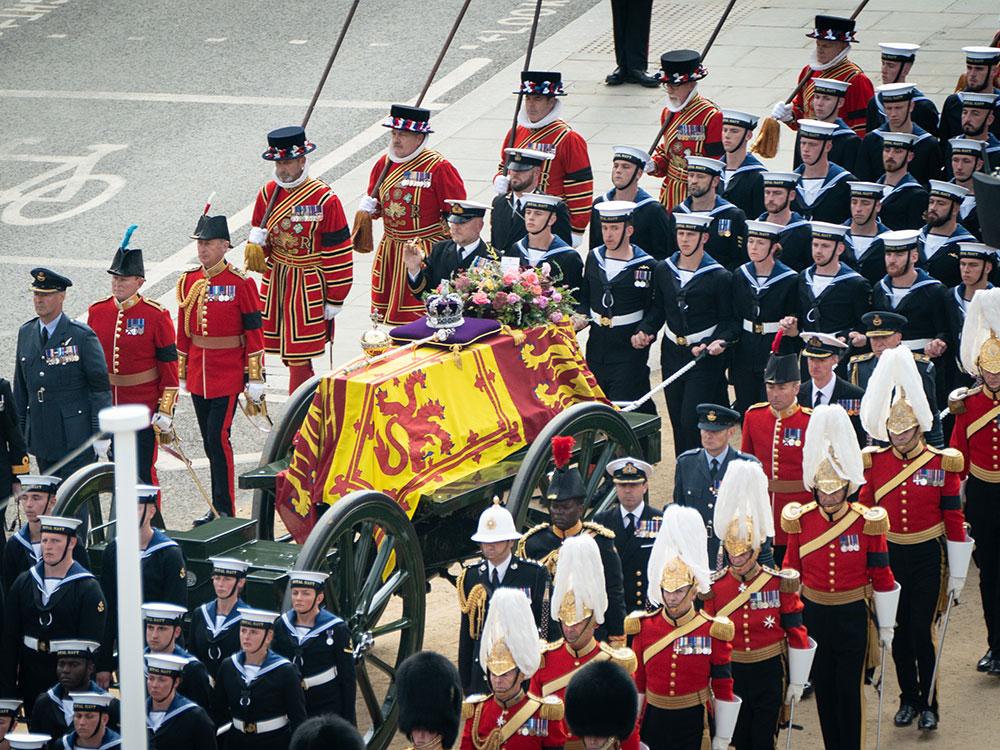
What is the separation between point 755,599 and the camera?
7547 millimetres

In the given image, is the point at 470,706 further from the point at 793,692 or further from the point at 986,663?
the point at 986,663

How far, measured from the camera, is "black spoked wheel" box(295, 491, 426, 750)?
7734mm

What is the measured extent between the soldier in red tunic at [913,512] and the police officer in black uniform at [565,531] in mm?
1382

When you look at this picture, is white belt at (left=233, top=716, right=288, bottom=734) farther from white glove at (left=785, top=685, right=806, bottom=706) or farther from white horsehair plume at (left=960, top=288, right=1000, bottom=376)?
white horsehair plume at (left=960, top=288, right=1000, bottom=376)

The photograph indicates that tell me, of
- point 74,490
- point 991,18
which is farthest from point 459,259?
point 991,18

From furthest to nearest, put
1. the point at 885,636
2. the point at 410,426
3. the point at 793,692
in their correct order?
the point at 410,426
the point at 885,636
the point at 793,692

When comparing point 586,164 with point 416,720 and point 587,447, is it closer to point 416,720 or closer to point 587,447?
point 587,447

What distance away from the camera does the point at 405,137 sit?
38.5ft

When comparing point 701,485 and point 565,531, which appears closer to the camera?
point 565,531

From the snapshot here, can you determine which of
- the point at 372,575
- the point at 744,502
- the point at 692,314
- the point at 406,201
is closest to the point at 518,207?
the point at 406,201

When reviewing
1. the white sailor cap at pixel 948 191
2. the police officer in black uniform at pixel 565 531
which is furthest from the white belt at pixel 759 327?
the police officer in black uniform at pixel 565 531

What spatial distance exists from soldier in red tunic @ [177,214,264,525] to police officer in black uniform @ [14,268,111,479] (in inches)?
32.2

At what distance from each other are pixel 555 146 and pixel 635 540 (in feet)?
15.9

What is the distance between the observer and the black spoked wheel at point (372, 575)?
7.73m
